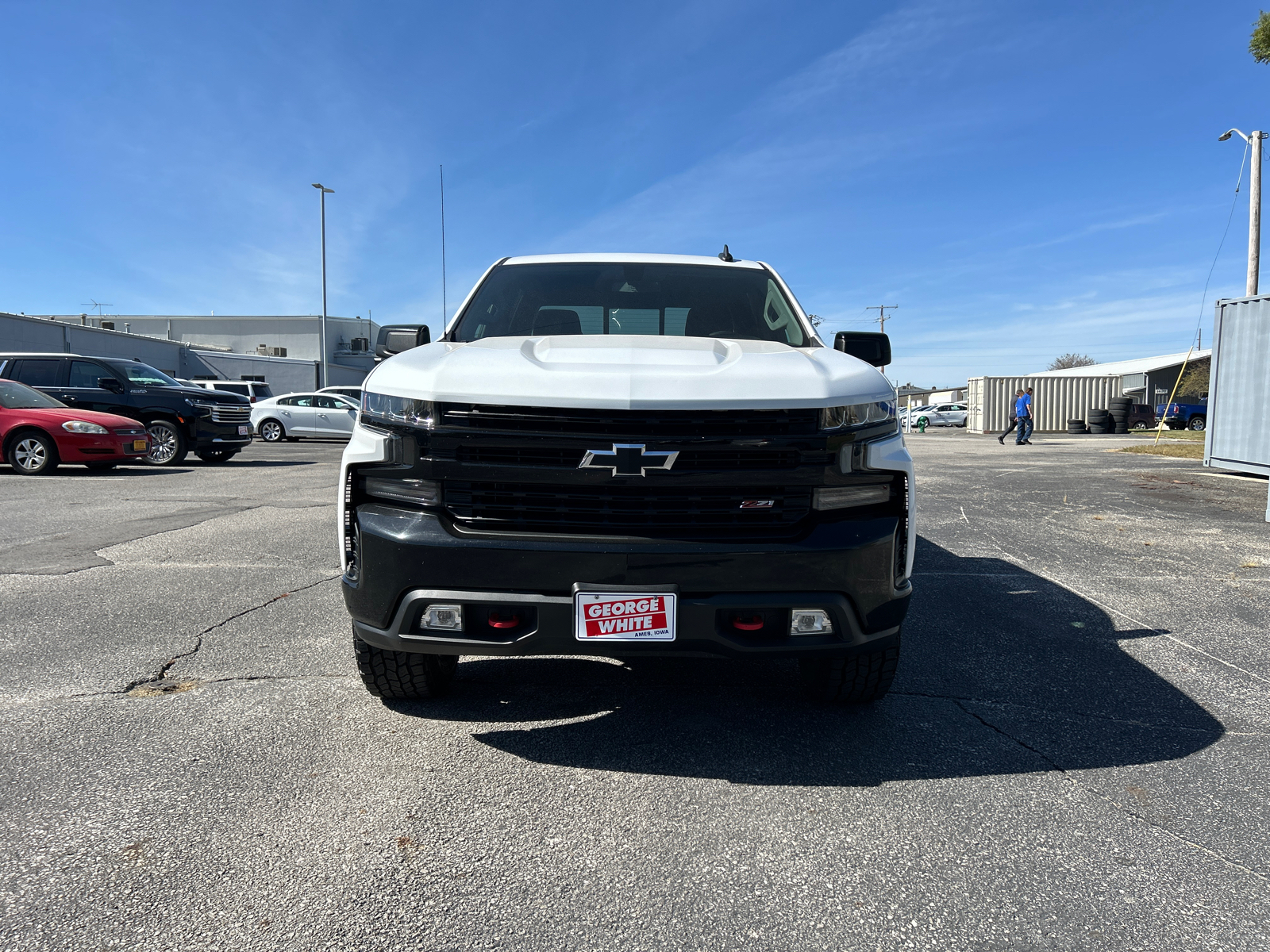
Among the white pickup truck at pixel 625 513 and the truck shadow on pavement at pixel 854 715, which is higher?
the white pickup truck at pixel 625 513

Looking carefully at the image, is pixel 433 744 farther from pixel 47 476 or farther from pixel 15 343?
pixel 15 343

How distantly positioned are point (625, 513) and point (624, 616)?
31cm

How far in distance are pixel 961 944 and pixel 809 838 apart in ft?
1.64

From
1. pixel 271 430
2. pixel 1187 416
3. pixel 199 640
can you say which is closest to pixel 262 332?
pixel 271 430

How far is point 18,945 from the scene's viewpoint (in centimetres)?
176

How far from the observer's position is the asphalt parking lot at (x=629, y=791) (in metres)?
1.89

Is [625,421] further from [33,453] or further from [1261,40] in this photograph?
[1261,40]

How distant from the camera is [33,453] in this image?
37.3ft

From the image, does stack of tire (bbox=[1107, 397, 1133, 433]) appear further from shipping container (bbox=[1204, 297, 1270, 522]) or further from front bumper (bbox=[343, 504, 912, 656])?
front bumper (bbox=[343, 504, 912, 656])

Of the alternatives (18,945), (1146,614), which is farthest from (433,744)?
(1146,614)

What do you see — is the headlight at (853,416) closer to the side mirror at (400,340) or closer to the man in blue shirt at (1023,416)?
the side mirror at (400,340)

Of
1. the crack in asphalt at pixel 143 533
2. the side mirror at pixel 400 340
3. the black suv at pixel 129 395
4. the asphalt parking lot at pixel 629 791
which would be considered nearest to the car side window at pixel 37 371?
the black suv at pixel 129 395

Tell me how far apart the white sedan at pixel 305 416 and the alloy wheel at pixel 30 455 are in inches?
359

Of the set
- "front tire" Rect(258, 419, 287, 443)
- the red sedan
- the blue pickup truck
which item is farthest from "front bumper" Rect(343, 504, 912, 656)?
the blue pickup truck
